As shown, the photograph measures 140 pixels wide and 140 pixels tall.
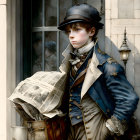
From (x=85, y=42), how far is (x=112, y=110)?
991 mm

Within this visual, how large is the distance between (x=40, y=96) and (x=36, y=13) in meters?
2.24

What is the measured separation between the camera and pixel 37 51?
549cm

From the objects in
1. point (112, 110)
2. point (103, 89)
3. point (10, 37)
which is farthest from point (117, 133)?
point (10, 37)

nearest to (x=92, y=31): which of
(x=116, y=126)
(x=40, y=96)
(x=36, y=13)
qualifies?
(x=40, y=96)

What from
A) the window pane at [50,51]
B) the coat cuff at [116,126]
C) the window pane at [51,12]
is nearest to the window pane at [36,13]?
the window pane at [51,12]

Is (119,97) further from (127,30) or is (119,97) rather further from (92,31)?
(127,30)

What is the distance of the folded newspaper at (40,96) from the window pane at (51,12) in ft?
5.64

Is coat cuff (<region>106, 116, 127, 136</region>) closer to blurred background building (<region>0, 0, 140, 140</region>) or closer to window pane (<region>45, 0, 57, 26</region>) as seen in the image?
blurred background building (<region>0, 0, 140, 140</region>)

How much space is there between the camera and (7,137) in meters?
4.86

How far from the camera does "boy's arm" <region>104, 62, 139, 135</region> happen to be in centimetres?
353

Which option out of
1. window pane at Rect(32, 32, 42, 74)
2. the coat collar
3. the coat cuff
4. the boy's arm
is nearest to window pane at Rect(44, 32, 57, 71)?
window pane at Rect(32, 32, 42, 74)
